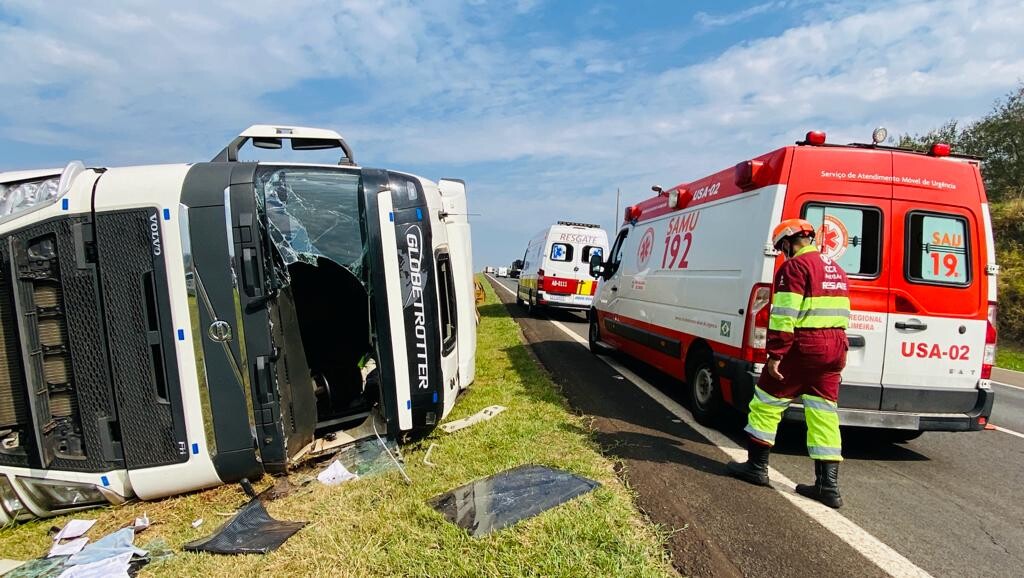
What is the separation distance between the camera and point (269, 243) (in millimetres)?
3504

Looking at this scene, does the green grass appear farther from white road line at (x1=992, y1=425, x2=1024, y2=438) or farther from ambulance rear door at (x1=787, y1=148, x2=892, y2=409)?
ambulance rear door at (x1=787, y1=148, x2=892, y2=409)

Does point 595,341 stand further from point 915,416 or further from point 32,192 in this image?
point 32,192

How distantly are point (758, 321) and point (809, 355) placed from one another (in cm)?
73

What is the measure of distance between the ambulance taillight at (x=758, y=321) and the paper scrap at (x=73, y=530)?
4654 millimetres

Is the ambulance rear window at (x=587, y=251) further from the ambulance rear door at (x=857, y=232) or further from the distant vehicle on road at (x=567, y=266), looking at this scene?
the ambulance rear door at (x=857, y=232)

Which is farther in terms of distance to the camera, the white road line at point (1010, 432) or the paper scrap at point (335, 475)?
the white road line at point (1010, 432)

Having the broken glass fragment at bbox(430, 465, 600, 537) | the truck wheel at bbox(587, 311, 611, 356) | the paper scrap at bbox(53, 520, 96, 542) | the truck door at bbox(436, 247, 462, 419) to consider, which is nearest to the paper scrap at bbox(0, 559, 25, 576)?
the paper scrap at bbox(53, 520, 96, 542)

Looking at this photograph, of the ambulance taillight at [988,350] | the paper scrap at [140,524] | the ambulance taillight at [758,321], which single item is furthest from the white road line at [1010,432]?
the paper scrap at [140,524]

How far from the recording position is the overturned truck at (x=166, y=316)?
314cm

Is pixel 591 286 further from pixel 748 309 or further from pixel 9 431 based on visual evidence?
pixel 9 431

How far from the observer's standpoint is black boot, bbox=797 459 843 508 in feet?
11.0

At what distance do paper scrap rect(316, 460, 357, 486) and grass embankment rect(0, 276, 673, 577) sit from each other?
0.34 feet

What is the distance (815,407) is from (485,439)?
7.86 feet

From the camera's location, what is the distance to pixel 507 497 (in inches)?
126
